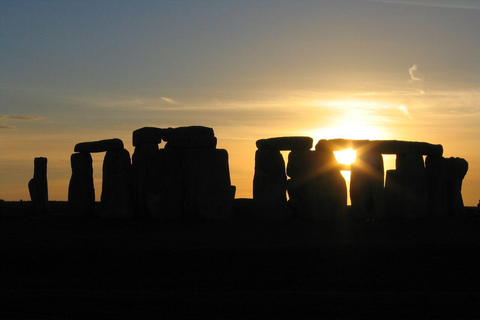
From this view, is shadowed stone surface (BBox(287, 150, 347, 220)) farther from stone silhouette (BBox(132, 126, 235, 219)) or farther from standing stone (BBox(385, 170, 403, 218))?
standing stone (BBox(385, 170, 403, 218))

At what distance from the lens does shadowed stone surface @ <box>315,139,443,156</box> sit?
2258cm

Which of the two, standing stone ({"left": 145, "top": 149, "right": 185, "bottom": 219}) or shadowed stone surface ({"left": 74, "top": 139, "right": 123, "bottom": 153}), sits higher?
shadowed stone surface ({"left": 74, "top": 139, "right": 123, "bottom": 153})

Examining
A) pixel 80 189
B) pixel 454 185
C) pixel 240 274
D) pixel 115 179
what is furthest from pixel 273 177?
pixel 240 274

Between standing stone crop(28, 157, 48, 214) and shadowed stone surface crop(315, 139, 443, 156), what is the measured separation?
37.1ft

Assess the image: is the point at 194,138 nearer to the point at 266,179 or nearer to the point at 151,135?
the point at 151,135

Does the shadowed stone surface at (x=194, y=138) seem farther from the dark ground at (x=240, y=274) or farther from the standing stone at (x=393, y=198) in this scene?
the standing stone at (x=393, y=198)

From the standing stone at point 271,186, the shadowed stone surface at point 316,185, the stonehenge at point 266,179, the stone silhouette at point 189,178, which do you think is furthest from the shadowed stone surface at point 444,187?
the stone silhouette at point 189,178

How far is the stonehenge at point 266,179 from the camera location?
22.2 metres

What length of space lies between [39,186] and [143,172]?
672 centimetres

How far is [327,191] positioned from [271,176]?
1747 millimetres

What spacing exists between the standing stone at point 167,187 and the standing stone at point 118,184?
4.35 ft

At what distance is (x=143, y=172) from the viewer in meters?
23.1

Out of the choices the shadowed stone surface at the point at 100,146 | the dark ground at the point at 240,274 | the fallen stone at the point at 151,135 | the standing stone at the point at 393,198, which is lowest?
the dark ground at the point at 240,274

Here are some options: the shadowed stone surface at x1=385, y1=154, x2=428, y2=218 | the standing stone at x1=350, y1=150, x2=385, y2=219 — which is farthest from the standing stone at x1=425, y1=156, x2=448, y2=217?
the standing stone at x1=350, y1=150, x2=385, y2=219
